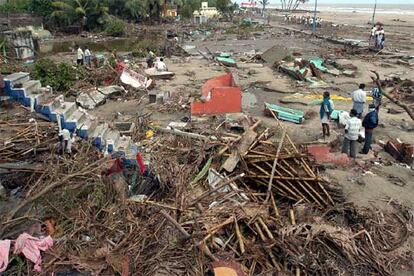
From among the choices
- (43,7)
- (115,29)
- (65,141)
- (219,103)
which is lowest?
(115,29)

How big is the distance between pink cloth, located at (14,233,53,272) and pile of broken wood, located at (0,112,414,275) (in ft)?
0.37

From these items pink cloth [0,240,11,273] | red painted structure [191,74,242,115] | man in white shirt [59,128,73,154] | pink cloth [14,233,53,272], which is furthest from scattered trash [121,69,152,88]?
pink cloth [0,240,11,273]

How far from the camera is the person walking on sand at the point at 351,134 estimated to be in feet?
29.8

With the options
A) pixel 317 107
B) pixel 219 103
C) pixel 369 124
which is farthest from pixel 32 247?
pixel 317 107

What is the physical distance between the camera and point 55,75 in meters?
15.9

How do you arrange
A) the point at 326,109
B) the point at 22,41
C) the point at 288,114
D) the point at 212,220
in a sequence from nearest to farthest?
the point at 212,220
the point at 326,109
the point at 288,114
the point at 22,41

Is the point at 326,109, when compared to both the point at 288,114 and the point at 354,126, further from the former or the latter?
the point at 288,114

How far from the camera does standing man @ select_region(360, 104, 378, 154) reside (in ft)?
31.1

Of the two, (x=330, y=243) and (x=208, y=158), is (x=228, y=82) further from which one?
(x=330, y=243)

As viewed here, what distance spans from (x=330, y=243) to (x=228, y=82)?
350 inches

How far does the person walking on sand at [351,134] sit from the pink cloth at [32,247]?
6.79 meters

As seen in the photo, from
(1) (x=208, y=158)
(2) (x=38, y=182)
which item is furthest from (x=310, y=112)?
(2) (x=38, y=182)

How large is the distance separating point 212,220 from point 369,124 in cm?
527

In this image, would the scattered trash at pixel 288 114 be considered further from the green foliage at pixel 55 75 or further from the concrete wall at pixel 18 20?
the concrete wall at pixel 18 20
